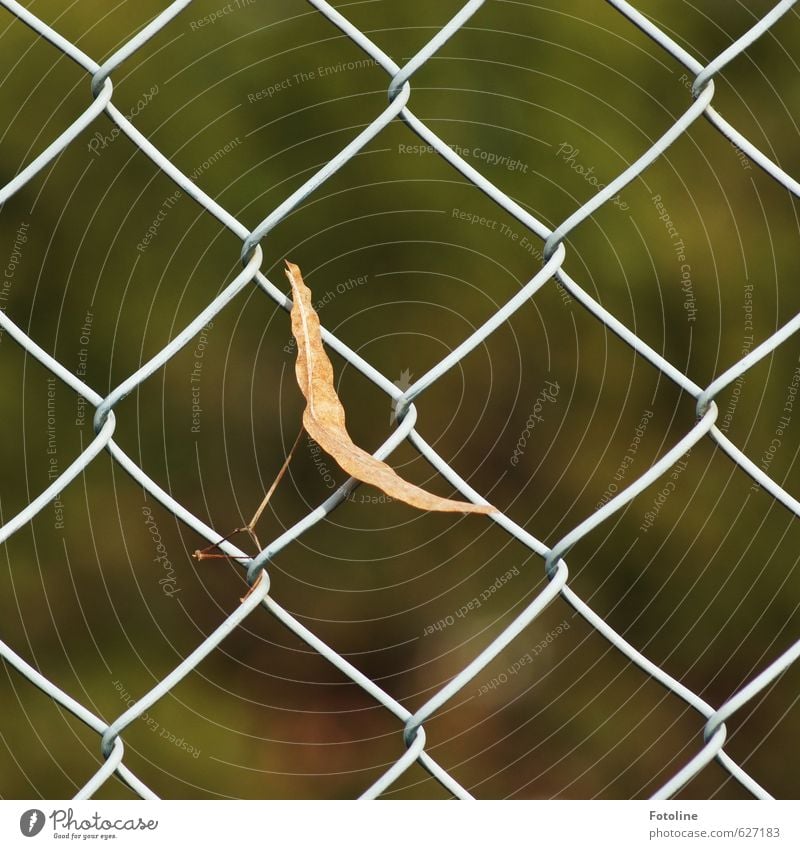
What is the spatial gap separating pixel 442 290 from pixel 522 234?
0.15 meters

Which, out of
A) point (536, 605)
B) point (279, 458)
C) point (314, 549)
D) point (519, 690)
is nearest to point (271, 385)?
point (279, 458)

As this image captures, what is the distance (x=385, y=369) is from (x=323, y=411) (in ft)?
2.37

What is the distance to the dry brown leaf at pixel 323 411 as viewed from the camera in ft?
1.82

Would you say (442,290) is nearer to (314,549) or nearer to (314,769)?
(314,549)

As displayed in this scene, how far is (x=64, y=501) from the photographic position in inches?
54.6

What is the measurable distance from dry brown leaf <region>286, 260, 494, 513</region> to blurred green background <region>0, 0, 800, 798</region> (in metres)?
0.62
